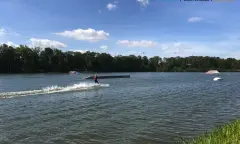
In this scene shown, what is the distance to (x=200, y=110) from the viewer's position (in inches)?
1058

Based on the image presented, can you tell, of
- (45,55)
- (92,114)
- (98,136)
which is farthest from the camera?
(45,55)

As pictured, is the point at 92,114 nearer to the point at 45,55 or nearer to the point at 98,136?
the point at 98,136

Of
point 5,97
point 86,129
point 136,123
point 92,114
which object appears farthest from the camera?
point 5,97

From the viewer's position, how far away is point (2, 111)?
25469mm

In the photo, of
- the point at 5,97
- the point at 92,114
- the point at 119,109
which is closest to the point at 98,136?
the point at 92,114

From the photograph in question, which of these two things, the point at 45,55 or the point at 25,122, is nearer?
the point at 25,122

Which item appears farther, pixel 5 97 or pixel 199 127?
pixel 5 97

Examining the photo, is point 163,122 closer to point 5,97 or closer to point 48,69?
point 5,97

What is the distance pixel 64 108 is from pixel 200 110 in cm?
1130

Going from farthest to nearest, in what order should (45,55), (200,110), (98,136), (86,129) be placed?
(45,55)
(200,110)
(86,129)
(98,136)

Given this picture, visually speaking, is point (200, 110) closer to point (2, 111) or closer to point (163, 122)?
point (163, 122)

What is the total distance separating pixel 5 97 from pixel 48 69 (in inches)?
6182

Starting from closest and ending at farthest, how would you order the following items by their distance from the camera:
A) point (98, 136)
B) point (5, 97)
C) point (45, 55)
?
point (98, 136)
point (5, 97)
point (45, 55)

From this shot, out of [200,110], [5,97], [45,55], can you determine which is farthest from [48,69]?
[200,110]
